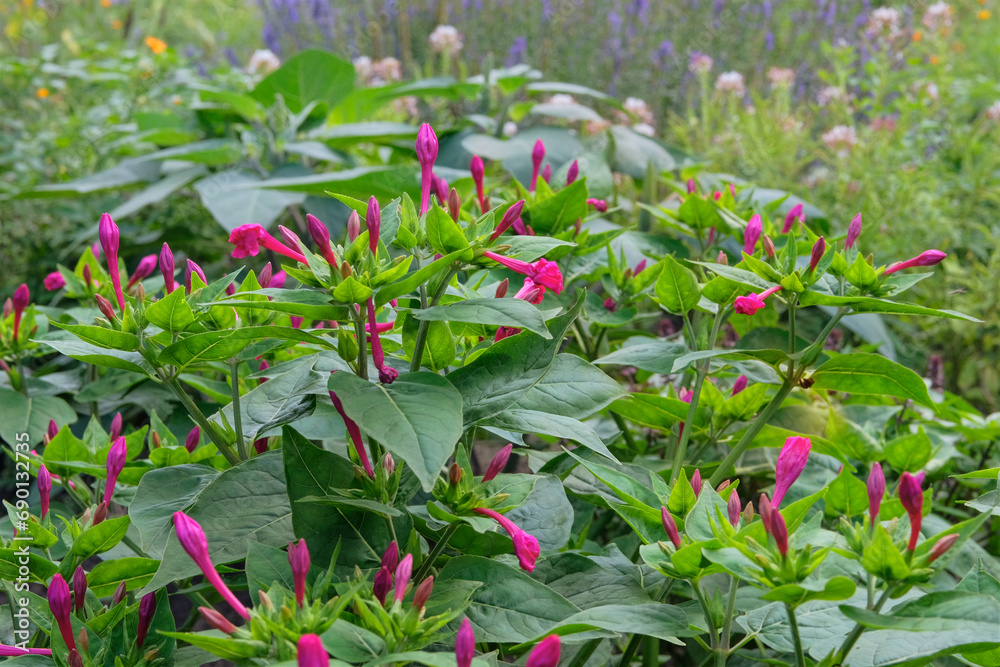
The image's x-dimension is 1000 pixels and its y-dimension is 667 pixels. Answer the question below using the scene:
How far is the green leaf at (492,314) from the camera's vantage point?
22.5 inches

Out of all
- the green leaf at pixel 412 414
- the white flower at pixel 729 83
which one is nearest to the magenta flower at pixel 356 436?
the green leaf at pixel 412 414

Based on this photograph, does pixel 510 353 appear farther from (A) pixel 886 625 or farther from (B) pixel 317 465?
(A) pixel 886 625

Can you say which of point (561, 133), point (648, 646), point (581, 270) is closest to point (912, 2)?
point (561, 133)

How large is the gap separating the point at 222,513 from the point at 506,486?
237 millimetres

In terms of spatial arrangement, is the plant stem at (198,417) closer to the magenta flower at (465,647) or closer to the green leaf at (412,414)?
the green leaf at (412,414)

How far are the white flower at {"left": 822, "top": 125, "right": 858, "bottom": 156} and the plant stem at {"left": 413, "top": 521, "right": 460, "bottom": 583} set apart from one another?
2122 millimetres

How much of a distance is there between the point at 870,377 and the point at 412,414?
1.57ft

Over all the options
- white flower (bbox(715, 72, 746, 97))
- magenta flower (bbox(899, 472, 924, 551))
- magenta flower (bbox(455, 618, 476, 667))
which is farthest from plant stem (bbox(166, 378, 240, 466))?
white flower (bbox(715, 72, 746, 97))

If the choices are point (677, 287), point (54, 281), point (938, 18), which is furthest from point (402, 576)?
point (938, 18)

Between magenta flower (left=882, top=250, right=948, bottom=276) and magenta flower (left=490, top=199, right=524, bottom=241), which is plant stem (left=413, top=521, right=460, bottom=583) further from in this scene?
magenta flower (left=882, top=250, right=948, bottom=276)

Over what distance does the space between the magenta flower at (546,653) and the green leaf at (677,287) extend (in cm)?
46

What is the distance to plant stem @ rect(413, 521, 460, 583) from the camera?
654 millimetres

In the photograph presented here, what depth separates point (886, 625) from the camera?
1.65 ft

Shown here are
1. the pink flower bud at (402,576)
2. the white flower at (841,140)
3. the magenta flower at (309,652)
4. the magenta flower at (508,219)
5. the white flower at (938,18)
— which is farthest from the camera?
the white flower at (938,18)
